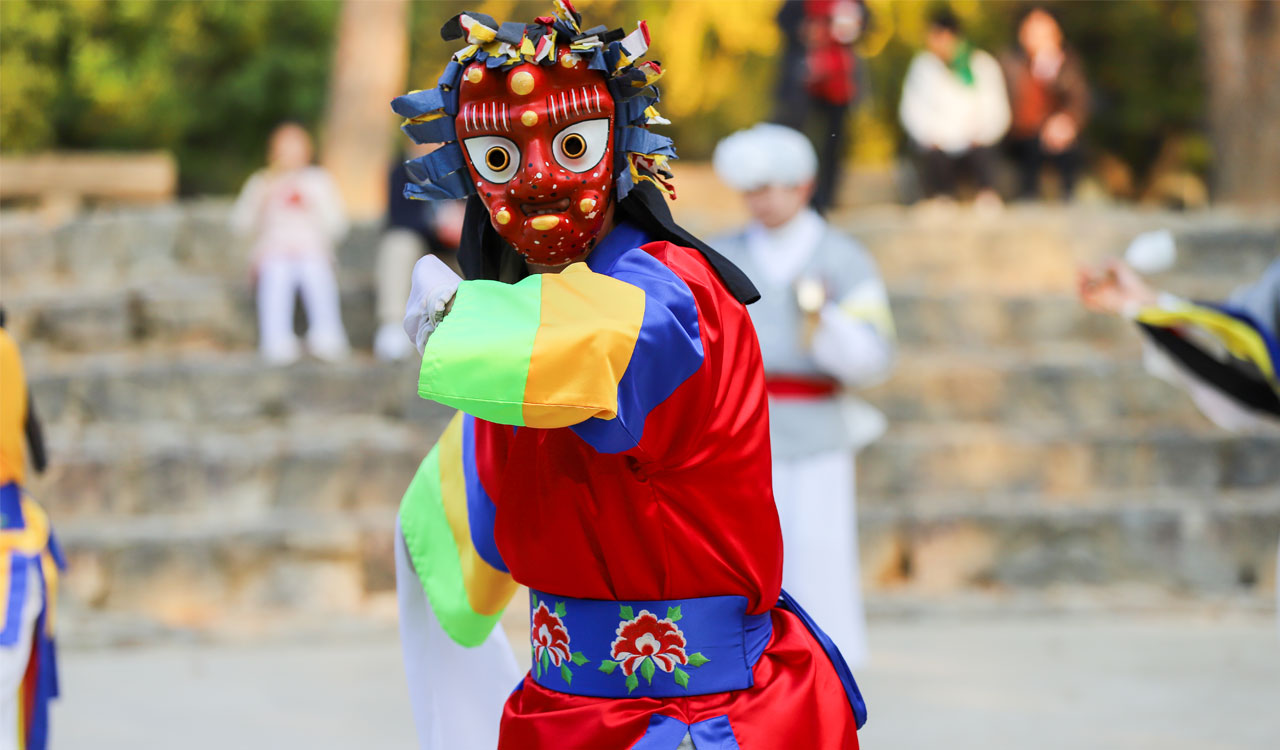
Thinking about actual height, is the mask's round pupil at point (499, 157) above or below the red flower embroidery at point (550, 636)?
above

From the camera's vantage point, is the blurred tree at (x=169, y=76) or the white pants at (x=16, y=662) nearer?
the white pants at (x=16, y=662)

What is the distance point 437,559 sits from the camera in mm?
2508

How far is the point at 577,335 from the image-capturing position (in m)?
1.87

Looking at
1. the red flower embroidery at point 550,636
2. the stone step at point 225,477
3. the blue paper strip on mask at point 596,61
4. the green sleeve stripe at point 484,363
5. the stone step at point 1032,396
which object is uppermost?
the blue paper strip on mask at point 596,61

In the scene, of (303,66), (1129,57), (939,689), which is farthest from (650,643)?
(1129,57)

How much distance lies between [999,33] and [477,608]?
15.9 meters

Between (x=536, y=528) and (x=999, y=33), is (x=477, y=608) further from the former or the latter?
(x=999, y=33)

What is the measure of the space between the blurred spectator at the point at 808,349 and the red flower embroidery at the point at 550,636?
2.89 m

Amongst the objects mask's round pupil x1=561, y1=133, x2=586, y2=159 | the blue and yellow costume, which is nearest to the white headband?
the blue and yellow costume

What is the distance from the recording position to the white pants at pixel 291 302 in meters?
9.06

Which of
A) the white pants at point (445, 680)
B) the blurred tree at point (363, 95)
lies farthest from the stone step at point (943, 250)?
the white pants at point (445, 680)

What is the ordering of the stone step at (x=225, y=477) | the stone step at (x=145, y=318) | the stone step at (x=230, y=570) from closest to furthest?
the stone step at (x=230, y=570) < the stone step at (x=225, y=477) < the stone step at (x=145, y=318)

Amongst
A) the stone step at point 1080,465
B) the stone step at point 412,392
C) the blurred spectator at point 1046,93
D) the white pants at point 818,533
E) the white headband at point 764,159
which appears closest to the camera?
the white headband at point 764,159

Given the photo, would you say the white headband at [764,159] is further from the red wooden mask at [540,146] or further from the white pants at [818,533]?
the red wooden mask at [540,146]
